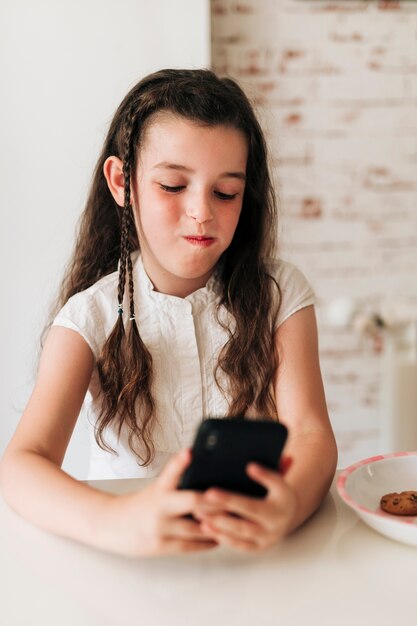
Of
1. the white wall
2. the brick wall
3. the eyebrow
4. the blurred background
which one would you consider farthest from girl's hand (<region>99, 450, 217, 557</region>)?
the brick wall

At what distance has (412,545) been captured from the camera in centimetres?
89

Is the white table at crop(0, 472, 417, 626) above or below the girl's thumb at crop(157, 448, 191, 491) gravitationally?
below

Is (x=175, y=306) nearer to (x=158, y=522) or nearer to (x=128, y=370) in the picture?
(x=128, y=370)

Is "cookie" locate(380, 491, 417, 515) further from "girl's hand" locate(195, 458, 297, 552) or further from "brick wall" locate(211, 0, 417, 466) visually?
"brick wall" locate(211, 0, 417, 466)

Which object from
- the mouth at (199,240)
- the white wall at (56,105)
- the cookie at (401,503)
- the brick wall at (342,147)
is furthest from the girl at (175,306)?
the brick wall at (342,147)

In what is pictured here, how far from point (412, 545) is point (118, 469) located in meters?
0.66

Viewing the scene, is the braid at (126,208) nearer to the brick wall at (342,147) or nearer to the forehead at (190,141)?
the forehead at (190,141)

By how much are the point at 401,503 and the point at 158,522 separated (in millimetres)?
313

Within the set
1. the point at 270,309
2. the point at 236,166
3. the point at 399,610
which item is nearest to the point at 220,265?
the point at 270,309

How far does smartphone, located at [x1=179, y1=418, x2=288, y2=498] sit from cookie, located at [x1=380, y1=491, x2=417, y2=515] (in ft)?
0.80

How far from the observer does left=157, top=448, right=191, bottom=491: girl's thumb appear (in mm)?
744

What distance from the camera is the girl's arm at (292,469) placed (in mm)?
787

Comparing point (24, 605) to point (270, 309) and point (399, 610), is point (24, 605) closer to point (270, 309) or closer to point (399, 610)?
point (399, 610)

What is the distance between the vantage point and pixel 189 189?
48.2 inches
